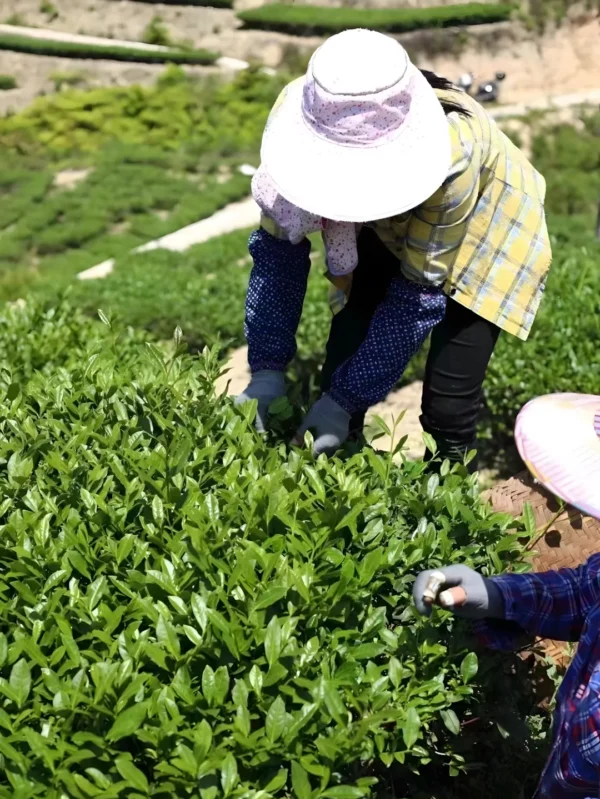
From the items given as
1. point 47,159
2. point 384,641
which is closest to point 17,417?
point 384,641

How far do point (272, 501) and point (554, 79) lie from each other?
13759 mm

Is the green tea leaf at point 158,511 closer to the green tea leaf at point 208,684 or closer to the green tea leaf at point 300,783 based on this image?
the green tea leaf at point 208,684

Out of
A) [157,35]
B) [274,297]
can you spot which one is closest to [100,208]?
[157,35]

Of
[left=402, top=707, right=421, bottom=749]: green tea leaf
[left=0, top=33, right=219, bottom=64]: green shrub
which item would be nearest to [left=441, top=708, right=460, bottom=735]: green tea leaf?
[left=402, top=707, right=421, bottom=749]: green tea leaf

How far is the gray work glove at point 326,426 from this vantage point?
8.32 feet

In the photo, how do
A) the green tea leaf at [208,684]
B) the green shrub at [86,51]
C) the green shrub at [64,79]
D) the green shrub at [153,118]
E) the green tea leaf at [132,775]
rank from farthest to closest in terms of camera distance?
the green shrub at [86,51] → the green shrub at [64,79] → the green shrub at [153,118] → the green tea leaf at [208,684] → the green tea leaf at [132,775]

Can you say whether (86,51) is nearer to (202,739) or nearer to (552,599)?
(552,599)

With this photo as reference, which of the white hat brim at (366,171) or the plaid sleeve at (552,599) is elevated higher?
the white hat brim at (366,171)

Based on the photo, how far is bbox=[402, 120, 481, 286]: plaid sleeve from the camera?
7.79ft

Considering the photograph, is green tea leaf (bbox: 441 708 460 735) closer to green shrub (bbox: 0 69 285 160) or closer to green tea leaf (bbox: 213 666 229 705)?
green tea leaf (bbox: 213 666 229 705)

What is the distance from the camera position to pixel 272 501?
7.13 feet

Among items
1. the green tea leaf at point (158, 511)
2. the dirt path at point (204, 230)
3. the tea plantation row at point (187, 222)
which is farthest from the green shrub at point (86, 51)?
the green tea leaf at point (158, 511)

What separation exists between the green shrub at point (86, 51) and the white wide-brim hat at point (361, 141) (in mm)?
11598

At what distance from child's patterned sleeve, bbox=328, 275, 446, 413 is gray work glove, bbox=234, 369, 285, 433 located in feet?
0.70
